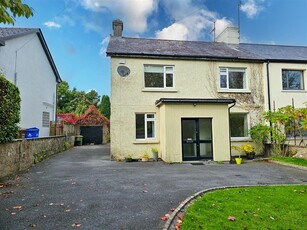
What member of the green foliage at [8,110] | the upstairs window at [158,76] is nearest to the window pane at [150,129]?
the upstairs window at [158,76]

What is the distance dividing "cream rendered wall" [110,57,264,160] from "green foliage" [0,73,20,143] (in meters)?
5.47

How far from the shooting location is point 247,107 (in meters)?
15.6

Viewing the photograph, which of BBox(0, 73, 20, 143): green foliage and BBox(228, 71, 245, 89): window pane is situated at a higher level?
BBox(228, 71, 245, 89): window pane

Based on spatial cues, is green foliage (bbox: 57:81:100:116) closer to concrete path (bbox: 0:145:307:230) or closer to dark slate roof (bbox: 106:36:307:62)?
dark slate roof (bbox: 106:36:307:62)

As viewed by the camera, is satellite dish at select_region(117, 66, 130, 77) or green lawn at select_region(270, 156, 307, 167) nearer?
green lawn at select_region(270, 156, 307, 167)

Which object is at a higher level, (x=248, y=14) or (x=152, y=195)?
(x=248, y=14)

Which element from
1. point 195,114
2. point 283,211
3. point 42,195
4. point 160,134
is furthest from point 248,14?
point 42,195

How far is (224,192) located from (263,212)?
1.57m

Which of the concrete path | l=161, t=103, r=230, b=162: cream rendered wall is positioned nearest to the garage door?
l=161, t=103, r=230, b=162: cream rendered wall

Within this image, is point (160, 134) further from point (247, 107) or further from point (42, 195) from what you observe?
point (42, 195)

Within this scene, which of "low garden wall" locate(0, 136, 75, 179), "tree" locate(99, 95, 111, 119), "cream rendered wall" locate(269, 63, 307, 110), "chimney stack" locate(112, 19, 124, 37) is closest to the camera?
"low garden wall" locate(0, 136, 75, 179)

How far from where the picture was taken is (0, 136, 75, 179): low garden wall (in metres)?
8.70

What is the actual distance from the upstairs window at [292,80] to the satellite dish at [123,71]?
10.6 meters

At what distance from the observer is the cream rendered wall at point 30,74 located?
46.0 ft
